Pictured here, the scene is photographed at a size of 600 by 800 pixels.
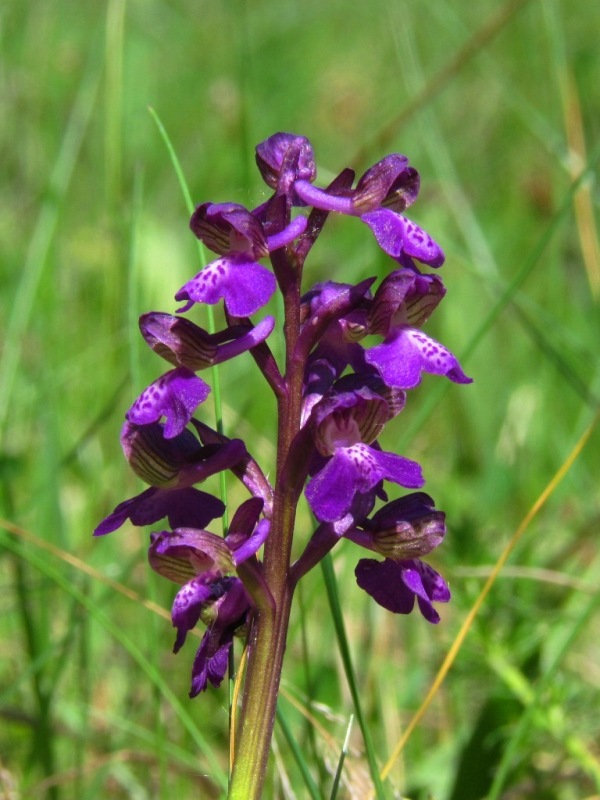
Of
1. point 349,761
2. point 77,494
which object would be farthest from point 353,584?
point 349,761

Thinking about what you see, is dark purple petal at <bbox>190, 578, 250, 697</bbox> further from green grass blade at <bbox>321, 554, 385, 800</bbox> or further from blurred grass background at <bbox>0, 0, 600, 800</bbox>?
blurred grass background at <bbox>0, 0, 600, 800</bbox>

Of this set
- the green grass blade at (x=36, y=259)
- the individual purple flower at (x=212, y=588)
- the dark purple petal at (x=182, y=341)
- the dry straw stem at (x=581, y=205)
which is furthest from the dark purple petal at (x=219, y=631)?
the dry straw stem at (x=581, y=205)

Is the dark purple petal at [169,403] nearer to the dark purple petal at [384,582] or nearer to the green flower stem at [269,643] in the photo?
the green flower stem at [269,643]

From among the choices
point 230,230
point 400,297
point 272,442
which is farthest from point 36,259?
point 400,297

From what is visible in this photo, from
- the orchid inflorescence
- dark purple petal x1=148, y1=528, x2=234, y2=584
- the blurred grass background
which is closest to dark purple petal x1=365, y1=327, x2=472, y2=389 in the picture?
the orchid inflorescence

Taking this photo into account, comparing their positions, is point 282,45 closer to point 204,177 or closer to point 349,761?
point 204,177

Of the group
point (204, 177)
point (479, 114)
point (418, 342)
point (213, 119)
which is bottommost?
point (418, 342)
